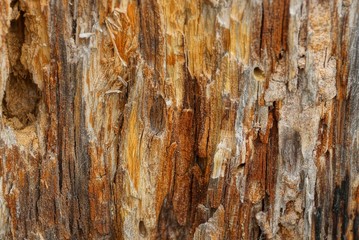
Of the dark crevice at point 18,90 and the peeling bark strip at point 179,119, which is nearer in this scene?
the peeling bark strip at point 179,119

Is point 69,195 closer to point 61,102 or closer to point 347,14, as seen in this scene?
point 61,102

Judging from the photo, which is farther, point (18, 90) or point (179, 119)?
point (18, 90)

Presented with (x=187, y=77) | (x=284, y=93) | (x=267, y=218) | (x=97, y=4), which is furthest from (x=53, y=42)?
(x=267, y=218)

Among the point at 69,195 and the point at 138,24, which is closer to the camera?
the point at 138,24

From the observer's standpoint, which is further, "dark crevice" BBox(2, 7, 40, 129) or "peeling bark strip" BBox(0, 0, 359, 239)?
"dark crevice" BBox(2, 7, 40, 129)

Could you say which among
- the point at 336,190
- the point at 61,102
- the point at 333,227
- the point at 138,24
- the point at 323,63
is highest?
the point at 138,24

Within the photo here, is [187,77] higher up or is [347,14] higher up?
[347,14]

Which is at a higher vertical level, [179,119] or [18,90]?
[18,90]
